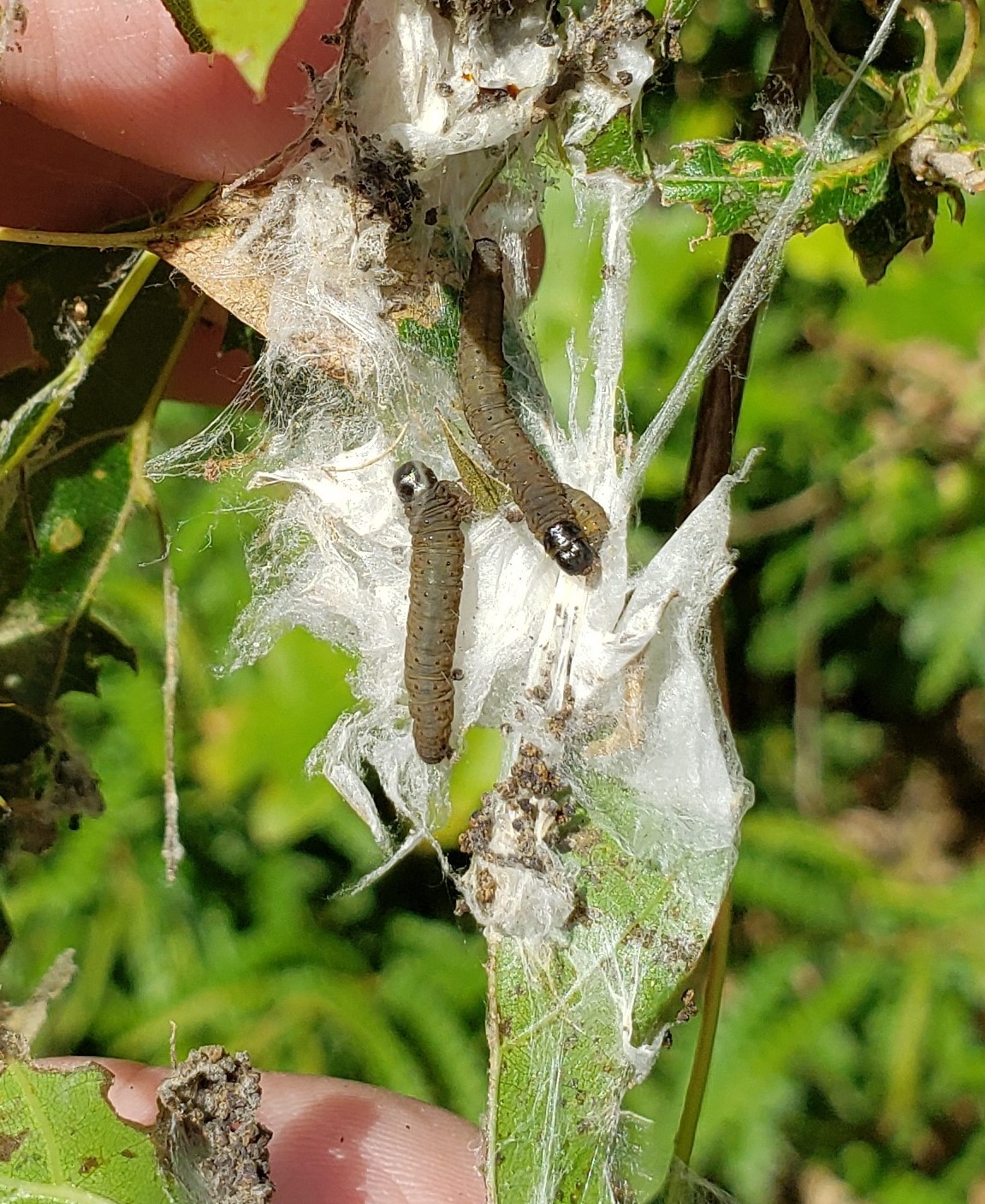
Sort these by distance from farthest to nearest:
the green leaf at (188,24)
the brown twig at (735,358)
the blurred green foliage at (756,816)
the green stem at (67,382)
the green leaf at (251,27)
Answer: the blurred green foliage at (756,816)
the green stem at (67,382)
the brown twig at (735,358)
the green leaf at (188,24)
the green leaf at (251,27)

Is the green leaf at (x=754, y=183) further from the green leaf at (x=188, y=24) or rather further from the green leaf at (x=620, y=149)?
the green leaf at (x=188, y=24)

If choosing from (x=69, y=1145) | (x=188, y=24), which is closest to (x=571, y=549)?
(x=188, y=24)

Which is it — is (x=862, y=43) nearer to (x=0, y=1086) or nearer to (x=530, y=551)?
(x=530, y=551)

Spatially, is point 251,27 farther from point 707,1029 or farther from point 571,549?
point 707,1029

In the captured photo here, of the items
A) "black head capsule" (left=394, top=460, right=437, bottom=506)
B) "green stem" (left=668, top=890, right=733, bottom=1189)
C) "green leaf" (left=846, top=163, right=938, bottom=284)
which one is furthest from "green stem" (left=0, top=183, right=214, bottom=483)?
"green stem" (left=668, top=890, right=733, bottom=1189)

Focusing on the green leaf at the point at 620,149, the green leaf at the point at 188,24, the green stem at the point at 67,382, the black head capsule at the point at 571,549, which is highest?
the green leaf at the point at 188,24

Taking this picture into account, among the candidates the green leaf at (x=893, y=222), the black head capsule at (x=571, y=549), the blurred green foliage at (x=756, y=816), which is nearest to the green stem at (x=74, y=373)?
the blurred green foliage at (x=756, y=816)

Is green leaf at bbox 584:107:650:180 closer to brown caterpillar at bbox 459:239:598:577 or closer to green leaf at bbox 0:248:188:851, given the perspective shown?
brown caterpillar at bbox 459:239:598:577
